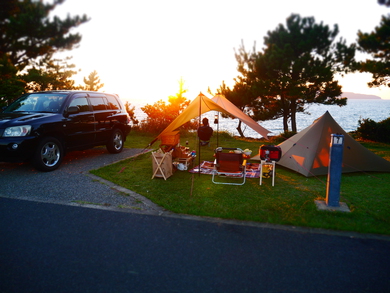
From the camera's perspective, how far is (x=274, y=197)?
6012 mm

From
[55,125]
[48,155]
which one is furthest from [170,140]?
[48,155]

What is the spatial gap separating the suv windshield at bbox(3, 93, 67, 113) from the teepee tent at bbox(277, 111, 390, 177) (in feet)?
21.6

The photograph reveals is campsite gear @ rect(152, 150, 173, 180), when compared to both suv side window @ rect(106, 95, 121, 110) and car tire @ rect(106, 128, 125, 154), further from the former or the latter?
suv side window @ rect(106, 95, 121, 110)

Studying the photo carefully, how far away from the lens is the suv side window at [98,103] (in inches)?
366

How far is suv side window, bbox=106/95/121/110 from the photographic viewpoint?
10.2 meters

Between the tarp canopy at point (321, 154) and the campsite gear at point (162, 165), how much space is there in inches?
132

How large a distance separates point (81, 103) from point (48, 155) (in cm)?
196

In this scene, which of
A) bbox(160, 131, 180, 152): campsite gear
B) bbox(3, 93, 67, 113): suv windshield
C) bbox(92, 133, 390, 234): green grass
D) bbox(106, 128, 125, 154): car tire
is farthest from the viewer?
bbox(106, 128, 125, 154): car tire

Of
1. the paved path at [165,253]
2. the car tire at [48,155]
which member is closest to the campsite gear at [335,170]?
the paved path at [165,253]

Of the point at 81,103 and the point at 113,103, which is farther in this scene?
the point at 113,103

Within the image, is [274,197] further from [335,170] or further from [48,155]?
[48,155]

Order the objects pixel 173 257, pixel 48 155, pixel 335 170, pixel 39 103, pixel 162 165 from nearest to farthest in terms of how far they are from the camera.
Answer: pixel 173 257
pixel 335 170
pixel 162 165
pixel 48 155
pixel 39 103

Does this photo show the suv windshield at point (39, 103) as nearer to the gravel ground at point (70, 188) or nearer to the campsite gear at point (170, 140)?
the gravel ground at point (70, 188)

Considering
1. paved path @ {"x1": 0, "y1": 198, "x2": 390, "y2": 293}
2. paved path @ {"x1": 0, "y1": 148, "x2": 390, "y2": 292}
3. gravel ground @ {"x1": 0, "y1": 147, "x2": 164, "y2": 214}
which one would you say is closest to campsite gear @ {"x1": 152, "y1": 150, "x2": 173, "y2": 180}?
gravel ground @ {"x1": 0, "y1": 147, "x2": 164, "y2": 214}
